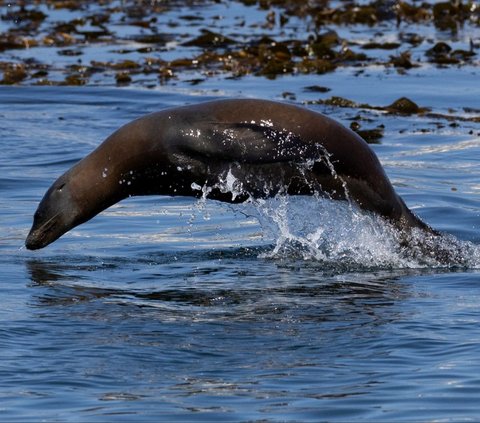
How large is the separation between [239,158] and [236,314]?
50.3 inches

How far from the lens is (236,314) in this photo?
25.2 feet

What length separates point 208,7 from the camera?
25.6m

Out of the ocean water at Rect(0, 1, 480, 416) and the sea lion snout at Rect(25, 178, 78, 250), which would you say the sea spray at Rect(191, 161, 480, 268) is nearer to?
the ocean water at Rect(0, 1, 480, 416)

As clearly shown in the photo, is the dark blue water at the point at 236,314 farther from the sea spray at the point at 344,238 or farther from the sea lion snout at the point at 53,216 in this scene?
the sea lion snout at the point at 53,216

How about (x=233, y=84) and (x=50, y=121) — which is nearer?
(x=50, y=121)

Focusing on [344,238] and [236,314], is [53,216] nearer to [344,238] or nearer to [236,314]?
[236,314]

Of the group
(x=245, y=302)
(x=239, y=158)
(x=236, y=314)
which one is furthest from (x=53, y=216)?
(x=236, y=314)

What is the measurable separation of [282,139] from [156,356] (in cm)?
226

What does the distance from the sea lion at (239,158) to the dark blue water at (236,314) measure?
0.50 metres

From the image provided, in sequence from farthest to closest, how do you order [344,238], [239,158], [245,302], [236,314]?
[344,238] → [239,158] → [245,302] → [236,314]

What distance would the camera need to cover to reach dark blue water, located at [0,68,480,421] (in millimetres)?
6172

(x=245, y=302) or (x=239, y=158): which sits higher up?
(x=239, y=158)

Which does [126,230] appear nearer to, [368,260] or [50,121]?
[368,260]

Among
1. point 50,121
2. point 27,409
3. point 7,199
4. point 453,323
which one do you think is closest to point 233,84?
point 50,121
